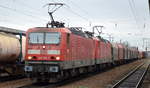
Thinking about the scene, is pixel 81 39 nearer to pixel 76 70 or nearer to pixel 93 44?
pixel 76 70

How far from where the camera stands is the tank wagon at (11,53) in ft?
66.6

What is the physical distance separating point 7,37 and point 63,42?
15.9ft

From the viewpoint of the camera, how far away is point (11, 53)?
21141 millimetres

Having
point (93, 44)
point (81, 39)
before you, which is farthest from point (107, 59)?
point (81, 39)

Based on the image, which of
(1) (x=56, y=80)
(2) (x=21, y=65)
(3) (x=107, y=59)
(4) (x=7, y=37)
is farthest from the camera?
(3) (x=107, y=59)

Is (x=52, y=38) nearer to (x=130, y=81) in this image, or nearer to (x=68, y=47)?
(x=68, y=47)

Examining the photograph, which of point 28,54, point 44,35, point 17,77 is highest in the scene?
point 44,35

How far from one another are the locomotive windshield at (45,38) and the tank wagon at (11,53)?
2596 mm

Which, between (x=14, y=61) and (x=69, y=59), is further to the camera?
(x=14, y=61)

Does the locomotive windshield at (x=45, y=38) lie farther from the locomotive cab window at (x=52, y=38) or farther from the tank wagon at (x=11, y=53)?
the tank wagon at (x=11, y=53)

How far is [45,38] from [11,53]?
3.93 meters

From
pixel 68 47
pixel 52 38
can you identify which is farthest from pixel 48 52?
pixel 68 47

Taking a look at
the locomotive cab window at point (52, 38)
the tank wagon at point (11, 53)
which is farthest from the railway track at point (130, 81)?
the tank wagon at point (11, 53)

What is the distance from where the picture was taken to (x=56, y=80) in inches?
703
